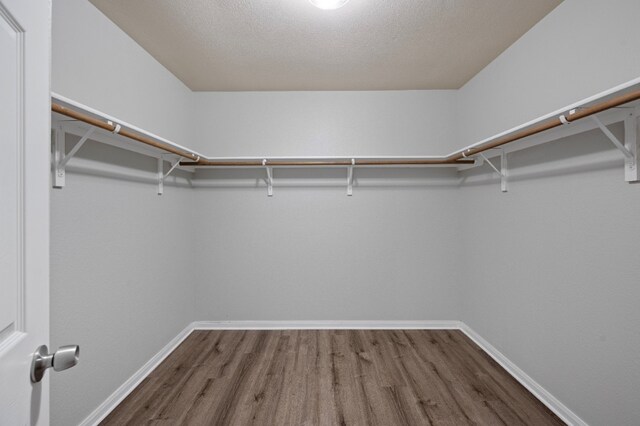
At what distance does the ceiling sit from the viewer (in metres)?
1.70

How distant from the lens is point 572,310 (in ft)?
5.35

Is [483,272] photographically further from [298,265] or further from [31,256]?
[31,256]

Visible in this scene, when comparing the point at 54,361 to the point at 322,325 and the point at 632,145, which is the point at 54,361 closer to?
the point at 632,145

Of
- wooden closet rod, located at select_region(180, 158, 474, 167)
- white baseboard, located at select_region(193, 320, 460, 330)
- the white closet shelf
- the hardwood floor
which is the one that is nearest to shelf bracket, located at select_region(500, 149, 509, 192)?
the white closet shelf

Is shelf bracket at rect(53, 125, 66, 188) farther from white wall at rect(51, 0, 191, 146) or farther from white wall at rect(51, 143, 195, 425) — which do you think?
white wall at rect(51, 0, 191, 146)

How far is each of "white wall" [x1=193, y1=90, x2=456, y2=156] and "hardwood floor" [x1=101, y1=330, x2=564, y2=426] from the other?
1712 millimetres

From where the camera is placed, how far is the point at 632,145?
1314 mm

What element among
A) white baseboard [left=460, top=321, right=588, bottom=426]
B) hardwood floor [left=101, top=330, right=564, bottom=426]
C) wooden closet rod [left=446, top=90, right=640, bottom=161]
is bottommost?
hardwood floor [left=101, top=330, right=564, bottom=426]

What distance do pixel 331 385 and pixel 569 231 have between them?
1662mm

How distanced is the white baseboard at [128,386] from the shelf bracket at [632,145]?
286 centimetres

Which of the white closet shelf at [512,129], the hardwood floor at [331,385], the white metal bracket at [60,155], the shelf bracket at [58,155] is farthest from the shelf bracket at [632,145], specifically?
the shelf bracket at [58,155]

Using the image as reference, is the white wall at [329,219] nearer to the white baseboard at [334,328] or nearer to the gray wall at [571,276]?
the white baseboard at [334,328]

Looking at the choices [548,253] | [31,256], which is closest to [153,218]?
[31,256]

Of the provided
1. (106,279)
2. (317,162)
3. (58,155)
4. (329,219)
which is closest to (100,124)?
(58,155)
